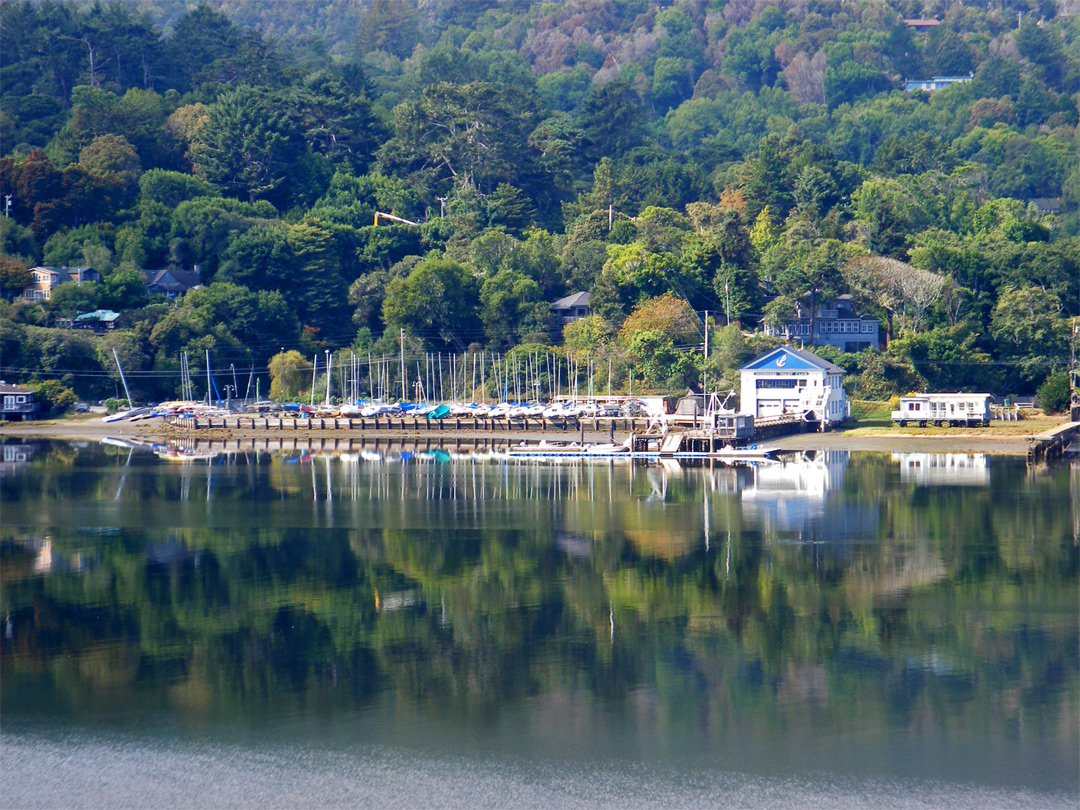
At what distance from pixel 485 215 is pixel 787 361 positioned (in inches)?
1454

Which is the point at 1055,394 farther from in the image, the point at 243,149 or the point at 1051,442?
the point at 243,149

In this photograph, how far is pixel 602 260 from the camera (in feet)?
245

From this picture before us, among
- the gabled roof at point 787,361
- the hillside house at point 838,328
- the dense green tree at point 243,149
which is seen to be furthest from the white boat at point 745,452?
the dense green tree at point 243,149

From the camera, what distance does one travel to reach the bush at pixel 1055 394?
181ft

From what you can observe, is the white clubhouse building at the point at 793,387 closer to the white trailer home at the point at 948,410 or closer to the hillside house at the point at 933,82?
Result: the white trailer home at the point at 948,410

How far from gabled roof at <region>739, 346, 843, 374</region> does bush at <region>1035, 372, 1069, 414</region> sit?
9.24 m

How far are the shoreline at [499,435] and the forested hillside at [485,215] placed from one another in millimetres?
6374

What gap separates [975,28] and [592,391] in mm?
125384

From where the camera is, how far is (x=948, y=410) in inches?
2067

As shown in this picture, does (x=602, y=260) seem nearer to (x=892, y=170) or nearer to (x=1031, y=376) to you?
(x=1031, y=376)

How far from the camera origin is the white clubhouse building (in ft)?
177

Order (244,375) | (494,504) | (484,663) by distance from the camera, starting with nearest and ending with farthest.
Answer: (484,663) → (494,504) → (244,375)

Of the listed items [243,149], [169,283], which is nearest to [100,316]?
[169,283]

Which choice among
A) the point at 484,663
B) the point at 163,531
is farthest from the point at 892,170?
the point at 484,663
